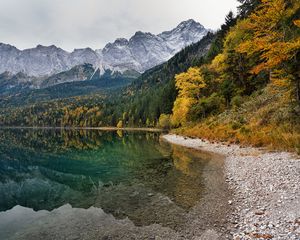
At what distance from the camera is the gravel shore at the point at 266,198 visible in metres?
8.99

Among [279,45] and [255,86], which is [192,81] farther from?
[279,45]

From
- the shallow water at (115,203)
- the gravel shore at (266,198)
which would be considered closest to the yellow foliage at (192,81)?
the shallow water at (115,203)

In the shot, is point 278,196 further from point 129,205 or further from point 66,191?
point 66,191

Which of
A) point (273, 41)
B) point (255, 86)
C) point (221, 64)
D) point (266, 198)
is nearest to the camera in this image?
point (266, 198)

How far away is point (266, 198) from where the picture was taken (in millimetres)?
12031

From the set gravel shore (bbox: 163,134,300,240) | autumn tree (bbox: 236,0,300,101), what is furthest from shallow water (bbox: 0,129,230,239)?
autumn tree (bbox: 236,0,300,101)

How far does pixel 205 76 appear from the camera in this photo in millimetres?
61656

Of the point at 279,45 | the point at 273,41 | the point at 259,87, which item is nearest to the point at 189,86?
the point at 259,87

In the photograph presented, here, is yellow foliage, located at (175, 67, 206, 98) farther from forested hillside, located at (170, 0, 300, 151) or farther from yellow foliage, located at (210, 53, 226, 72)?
yellow foliage, located at (210, 53, 226, 72)

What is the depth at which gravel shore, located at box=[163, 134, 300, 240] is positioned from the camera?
8992 mm

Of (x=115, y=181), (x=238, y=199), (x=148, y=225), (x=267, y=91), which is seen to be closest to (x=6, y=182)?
(x=115, y=181)

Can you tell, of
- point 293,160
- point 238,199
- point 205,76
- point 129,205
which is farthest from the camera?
point 205,76

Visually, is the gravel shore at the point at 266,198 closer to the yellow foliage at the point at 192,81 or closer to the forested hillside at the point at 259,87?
the forested hillside at the point at 259,87

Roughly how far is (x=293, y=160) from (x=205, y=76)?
47.4m
